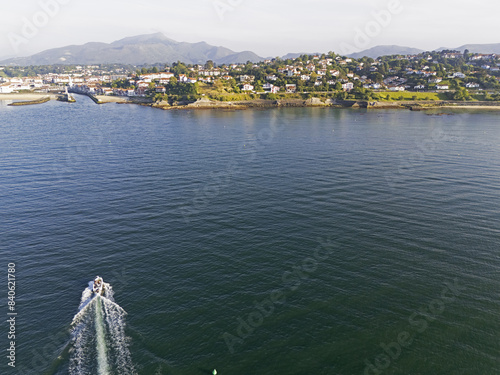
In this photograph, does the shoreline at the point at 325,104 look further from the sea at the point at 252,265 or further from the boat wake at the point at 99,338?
the boat wake at the point at 99,338

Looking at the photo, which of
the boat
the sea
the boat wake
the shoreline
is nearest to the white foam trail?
the boat wake

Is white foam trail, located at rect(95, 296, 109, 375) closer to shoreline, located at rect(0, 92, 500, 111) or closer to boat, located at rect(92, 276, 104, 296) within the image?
boat, located at rect(92, 276, 104, 296)

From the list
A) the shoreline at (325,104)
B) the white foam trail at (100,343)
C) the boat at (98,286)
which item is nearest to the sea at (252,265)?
the white foam trail at (100,343)

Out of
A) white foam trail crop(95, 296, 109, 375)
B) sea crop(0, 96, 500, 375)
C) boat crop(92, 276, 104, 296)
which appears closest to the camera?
white foam trail crop(95, 296, 109, 375)

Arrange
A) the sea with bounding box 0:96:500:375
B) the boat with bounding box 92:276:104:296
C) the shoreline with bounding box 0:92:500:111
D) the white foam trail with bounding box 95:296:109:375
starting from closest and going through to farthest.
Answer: the white foam trail with bounding box 95:296:109:375 → the sea with bounding box 0:96:500:375 → the boat with bounding box 92:276:104:296 → the shoreline with bounding box 0:92:500:111

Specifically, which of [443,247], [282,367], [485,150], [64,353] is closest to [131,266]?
[64,353]
